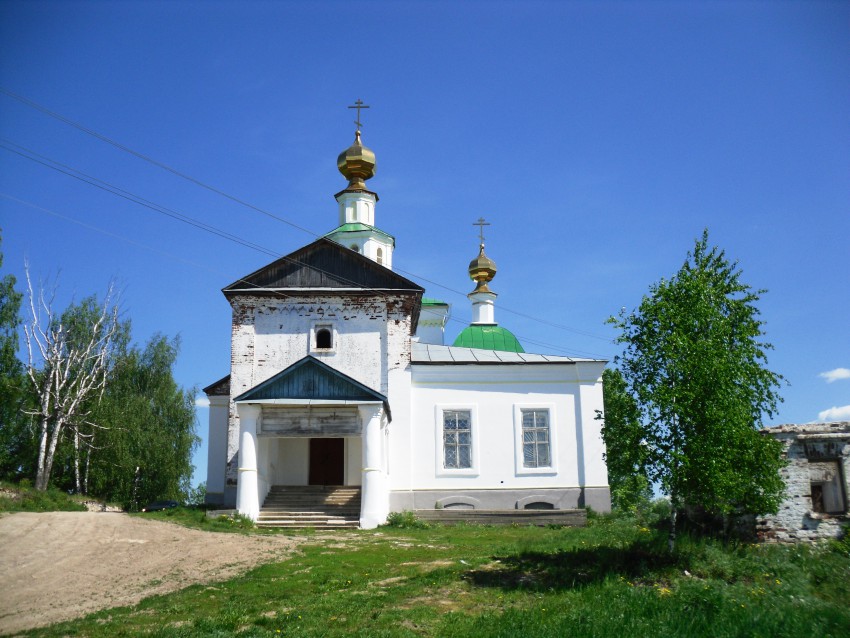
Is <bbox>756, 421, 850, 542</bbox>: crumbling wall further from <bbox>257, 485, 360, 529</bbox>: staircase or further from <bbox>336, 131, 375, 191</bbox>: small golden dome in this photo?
<bbox>336, 131, 375, 191</bbox>: small golden dome

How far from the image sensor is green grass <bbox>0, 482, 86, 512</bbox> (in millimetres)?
19491

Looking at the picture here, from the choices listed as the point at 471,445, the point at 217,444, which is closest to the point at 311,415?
the point at 217,444

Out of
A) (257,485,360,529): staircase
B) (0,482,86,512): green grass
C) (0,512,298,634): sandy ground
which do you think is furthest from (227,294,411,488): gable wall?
(0,512,298,634): sandy ground

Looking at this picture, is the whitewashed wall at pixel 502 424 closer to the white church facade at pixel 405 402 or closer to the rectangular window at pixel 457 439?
the white church facade at pixel 405 402

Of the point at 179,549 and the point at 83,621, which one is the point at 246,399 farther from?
the point at 83,621

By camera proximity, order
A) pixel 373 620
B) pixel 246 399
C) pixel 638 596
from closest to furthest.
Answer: pixel 373 620 → pixel 638 596 → pixel 246 399

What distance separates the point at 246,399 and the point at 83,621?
36.0ft

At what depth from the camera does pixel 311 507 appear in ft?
66.9

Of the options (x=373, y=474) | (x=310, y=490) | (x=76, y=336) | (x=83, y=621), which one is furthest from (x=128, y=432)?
(x=83, y=621)

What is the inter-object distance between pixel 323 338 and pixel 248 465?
16.2 feet

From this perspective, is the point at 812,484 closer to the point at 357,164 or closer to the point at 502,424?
the point at 502,424

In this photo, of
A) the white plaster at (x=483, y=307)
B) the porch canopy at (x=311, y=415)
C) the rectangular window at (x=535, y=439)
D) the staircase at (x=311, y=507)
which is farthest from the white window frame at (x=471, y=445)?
the white plaster at (x=483, y=307)

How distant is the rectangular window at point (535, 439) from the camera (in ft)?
76.4

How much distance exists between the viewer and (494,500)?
22.8m
